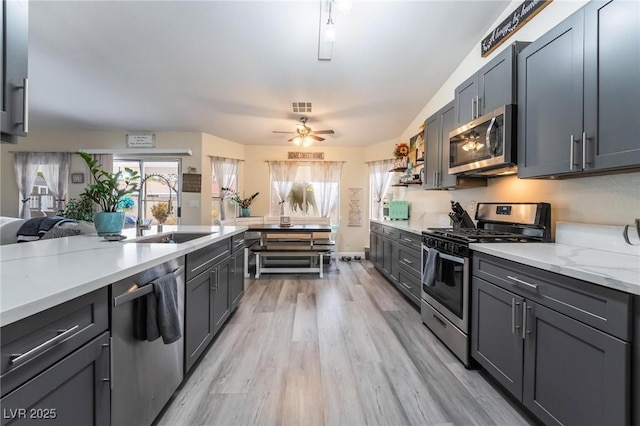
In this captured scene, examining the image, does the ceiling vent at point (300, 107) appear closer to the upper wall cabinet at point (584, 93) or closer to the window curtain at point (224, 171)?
the window curtain at point (224, 171)

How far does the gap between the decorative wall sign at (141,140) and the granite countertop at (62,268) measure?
413cm

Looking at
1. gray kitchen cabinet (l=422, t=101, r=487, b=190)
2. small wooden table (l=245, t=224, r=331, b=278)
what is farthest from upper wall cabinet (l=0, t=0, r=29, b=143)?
small wooden table (l=245, t=224, r=331, b=278)

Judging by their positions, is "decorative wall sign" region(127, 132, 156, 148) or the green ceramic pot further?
"decorative wall sign" region(127, 132, 156, 148)

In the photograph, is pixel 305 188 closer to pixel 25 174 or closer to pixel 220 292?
pixel 220 292

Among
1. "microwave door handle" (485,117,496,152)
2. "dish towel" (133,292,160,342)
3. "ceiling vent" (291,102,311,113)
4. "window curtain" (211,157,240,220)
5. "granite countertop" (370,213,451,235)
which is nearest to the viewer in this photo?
"dish towel" (133,292,160,342)

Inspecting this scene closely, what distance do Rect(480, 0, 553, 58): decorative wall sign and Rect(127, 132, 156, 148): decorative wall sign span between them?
5557 millimetres

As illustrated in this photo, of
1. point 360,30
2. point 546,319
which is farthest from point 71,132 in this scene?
point 546,319

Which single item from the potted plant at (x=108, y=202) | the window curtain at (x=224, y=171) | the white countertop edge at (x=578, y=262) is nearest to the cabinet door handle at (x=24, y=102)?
the potted plant at (x=108, y=202)

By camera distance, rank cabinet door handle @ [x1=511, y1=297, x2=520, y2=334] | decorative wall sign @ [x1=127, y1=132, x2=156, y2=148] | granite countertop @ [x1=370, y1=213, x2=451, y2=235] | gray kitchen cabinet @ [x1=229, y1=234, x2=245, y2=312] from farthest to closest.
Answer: decorative wall sign @ [x1=127, y1=132, x2=156, y2=148]
granite countertop @ [x1=370, y1=213, x2=451, y2=235]
gray kitchen cabinet @ [x1=229, y1=234, x2=245, y2=312]
cabinet door handle @ [x1=511, y1=297, x2=520, y2=334]

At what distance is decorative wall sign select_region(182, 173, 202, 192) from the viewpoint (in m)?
5.13

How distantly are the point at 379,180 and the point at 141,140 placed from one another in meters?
4.94

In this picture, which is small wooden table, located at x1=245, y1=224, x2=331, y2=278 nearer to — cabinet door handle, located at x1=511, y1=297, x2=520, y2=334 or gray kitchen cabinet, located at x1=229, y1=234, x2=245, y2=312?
gray kitchen cabinet, located at x1=229, y1=234, x2=245, y2=312

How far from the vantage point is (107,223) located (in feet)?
6.07

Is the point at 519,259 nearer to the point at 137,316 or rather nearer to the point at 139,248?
the point at 137,316
